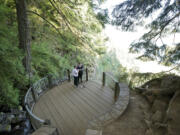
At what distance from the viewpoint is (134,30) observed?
3.25 m

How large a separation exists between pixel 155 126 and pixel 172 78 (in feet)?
5.48

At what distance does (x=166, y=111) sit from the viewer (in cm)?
206

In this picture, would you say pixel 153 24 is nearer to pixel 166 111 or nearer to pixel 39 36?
pixel 166 111

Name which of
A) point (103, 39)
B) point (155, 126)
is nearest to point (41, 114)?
point (155, 126)

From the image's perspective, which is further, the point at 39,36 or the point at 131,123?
the point at 39,36

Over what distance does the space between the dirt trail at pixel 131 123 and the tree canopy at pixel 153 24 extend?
1921 mm

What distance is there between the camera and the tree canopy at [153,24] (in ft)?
8.54

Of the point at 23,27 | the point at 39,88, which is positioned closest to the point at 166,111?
the point at 39,88

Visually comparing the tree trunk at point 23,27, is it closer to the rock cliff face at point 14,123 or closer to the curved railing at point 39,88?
the curved railing at point 39,88

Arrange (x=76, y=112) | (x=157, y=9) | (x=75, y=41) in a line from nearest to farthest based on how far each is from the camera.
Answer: (x=157, y=9)
(x=76, y=112)
(x=75, y=41)

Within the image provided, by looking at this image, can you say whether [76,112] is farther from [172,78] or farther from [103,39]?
[103,39]

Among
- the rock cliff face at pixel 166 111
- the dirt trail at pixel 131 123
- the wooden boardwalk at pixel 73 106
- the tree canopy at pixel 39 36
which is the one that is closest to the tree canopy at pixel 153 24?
the rock cliff face at pixel 166 111

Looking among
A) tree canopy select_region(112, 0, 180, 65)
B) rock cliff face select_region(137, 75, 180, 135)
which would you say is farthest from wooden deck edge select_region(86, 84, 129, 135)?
tree canopy select_region(112, 0, 180, 65)

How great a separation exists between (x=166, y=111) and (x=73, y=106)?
353cm
